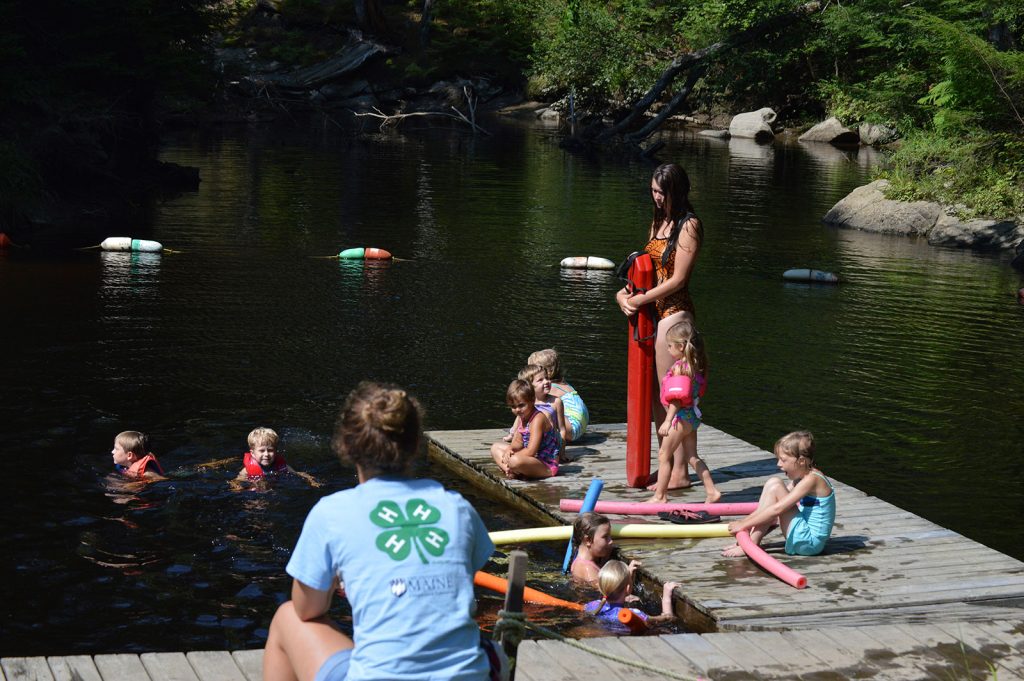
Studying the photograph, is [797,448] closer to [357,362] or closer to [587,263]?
[357,362]

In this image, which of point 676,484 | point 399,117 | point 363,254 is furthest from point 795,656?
point 399,117

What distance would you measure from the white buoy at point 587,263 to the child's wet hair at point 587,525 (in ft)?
46.1

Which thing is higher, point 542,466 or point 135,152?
point 135,152

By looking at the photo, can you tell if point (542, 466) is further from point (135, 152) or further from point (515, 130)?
point (515, 130)

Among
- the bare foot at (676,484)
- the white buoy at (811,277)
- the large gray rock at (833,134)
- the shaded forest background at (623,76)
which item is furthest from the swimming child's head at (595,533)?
the large gray rock at (833,134)

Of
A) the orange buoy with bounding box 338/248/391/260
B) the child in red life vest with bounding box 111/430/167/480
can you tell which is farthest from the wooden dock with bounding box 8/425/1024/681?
the orange buoy with bounding box 338/248/391/260

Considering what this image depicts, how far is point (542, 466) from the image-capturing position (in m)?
10.9

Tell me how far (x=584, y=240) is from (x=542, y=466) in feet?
52.9

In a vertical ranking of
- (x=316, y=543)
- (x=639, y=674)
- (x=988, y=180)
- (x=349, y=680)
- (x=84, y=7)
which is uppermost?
(x=84, y=7)

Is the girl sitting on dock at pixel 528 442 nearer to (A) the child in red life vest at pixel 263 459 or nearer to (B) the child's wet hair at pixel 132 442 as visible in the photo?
(A) the child in red life vest at pixel 263 459

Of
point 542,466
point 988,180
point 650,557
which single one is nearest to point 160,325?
point 542,466

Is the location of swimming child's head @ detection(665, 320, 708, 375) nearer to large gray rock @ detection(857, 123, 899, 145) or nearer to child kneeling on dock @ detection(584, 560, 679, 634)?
child kneeling on dock @ detection(584, 560, 679, 634)

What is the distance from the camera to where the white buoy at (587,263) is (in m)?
23.2

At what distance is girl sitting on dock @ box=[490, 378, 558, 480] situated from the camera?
10617 mm
